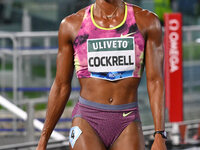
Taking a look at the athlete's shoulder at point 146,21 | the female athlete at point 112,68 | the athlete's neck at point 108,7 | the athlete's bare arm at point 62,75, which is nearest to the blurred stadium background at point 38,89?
the athlete's bare arm at point 62,75

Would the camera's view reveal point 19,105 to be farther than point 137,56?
Yes

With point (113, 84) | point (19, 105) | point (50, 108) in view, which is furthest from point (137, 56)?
point (19, 105)

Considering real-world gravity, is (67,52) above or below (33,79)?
above

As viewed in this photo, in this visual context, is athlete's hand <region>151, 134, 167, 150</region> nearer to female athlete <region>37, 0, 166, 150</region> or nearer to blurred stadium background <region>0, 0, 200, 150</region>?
female athlete <region>37, 0, 166, 150</region>

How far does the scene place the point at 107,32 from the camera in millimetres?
4215

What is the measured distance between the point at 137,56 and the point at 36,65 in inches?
266

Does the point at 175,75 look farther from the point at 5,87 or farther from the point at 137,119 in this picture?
the point at 137,119

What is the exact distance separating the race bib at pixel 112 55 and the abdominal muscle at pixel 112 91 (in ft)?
0.28

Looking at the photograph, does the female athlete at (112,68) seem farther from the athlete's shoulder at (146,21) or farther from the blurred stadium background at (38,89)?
the blurred stadium background at (38,89)

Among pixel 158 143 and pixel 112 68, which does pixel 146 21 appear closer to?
pixel 112 68

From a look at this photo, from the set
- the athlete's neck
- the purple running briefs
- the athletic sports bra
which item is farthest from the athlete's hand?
the athlete's neck

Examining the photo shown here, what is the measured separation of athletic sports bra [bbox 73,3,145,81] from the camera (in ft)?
13.8

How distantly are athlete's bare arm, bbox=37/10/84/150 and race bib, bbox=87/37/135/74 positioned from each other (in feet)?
0.57

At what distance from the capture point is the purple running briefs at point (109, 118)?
164 inches
